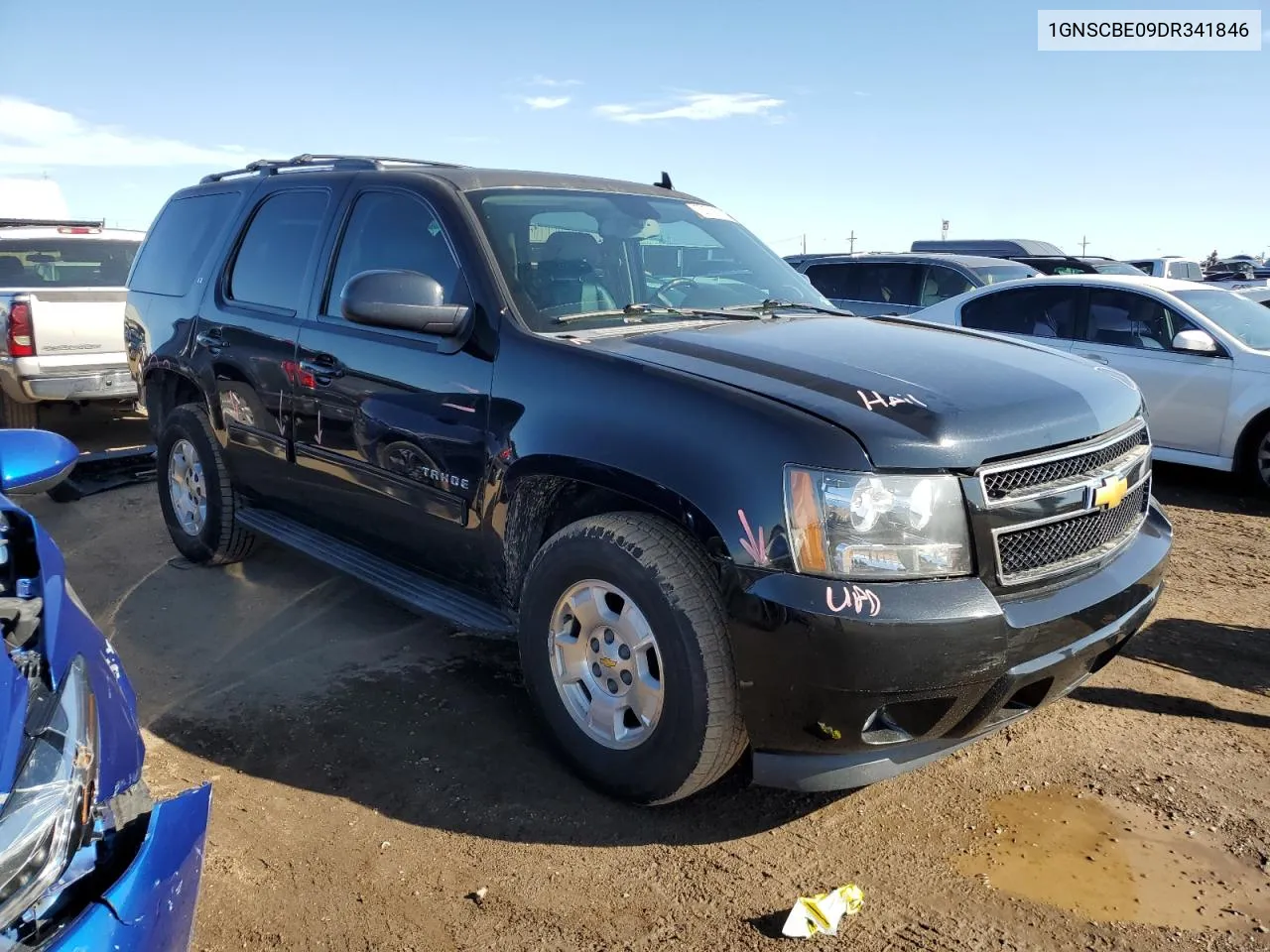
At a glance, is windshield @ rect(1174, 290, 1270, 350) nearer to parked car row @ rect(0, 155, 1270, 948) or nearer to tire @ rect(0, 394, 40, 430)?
parked car row @ rect(0, 155, 1270, 948)

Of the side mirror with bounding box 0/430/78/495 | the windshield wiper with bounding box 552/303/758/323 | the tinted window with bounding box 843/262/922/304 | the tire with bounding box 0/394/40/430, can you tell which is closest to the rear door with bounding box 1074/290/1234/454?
the tinted window with bounding box 843/262/922/304

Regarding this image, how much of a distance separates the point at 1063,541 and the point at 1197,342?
5344 millimetres

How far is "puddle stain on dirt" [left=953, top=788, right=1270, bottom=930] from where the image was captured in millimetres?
2564

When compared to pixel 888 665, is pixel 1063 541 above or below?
above

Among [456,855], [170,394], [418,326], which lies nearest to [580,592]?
[456,855]

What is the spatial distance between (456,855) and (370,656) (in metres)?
1.47

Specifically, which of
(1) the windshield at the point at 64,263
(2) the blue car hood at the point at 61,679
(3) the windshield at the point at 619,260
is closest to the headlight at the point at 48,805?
(2) the blue car hood at the point at 61,679

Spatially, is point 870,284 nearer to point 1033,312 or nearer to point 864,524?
point 1033,312

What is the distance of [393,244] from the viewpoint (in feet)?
12.6

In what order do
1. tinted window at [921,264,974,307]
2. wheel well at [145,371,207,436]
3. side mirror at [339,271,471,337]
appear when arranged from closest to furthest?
1. side mirror at [339,271,471,337]
2. wheel well at [145,371,207,436]
3. tinted window at [921,264,974,307]

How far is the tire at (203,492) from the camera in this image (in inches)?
191

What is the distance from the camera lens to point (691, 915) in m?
2.55

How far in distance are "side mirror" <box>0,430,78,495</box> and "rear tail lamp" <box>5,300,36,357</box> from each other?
589 centimetres

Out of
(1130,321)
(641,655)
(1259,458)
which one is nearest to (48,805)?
(641,655)
